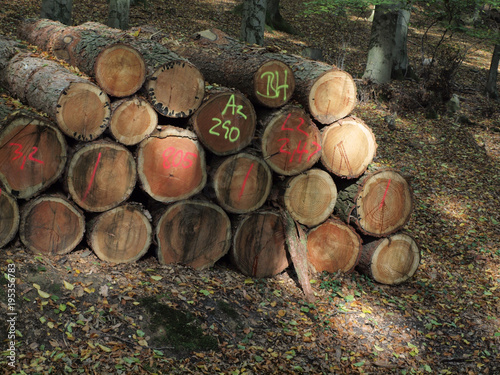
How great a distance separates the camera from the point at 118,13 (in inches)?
422

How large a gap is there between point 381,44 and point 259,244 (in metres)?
8.08

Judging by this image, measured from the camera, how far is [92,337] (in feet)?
13.1

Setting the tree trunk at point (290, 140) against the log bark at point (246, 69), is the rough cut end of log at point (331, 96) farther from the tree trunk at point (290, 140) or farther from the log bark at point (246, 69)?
the log bark at point (246, 69)

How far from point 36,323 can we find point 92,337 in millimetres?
469

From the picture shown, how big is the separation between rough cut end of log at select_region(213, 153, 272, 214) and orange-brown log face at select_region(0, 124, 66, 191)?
1.69m

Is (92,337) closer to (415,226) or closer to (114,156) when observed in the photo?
(114,156)

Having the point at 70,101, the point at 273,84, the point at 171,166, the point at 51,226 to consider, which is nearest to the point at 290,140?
the point at 273,84

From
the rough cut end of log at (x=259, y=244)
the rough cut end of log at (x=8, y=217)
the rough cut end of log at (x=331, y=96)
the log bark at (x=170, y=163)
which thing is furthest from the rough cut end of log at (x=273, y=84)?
the rough cut end of log at (x=8, y=217)

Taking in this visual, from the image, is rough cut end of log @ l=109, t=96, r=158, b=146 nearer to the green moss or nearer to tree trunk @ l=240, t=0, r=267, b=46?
the green moss

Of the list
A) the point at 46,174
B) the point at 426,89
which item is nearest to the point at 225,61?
the point at 46,174

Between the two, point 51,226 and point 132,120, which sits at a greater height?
point 132,120

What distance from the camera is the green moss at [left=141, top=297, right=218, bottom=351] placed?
427 centimetres

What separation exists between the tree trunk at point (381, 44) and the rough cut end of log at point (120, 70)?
8366mm

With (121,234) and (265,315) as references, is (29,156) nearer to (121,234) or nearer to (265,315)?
(121,234)
